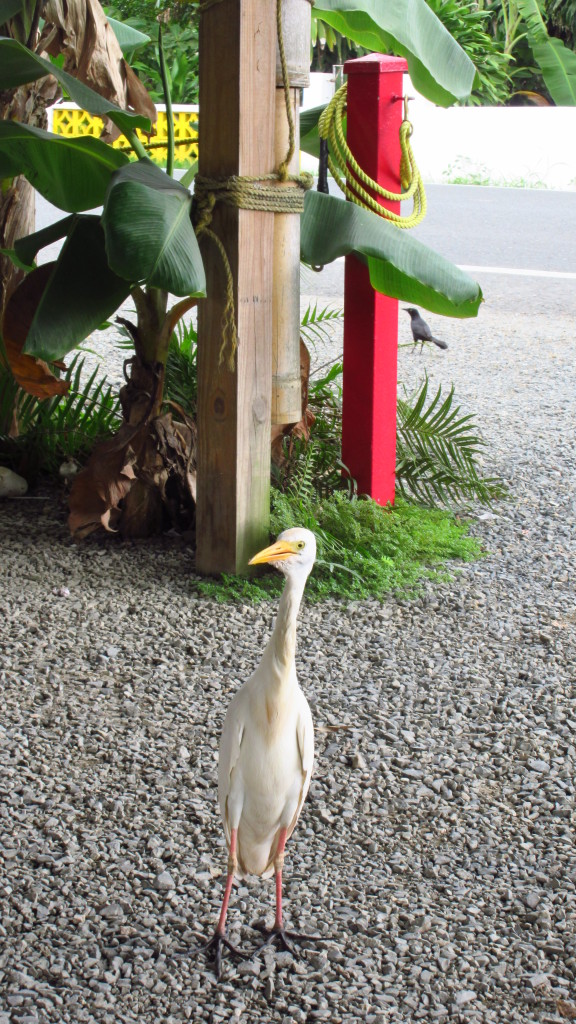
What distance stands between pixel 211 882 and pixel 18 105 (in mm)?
3636

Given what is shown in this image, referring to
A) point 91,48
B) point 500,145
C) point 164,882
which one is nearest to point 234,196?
point 91,48

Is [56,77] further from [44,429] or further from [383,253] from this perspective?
[44,429]

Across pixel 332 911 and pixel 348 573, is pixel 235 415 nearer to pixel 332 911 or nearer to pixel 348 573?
pixel 348 573

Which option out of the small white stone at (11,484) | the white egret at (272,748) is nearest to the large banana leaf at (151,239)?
the white egret at (272,748)

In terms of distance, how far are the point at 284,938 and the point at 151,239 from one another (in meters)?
1.98

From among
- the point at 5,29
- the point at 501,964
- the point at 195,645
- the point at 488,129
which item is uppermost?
the point at 488,129

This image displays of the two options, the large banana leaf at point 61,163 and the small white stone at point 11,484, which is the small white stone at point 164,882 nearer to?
the large banana leaf at point 61,163

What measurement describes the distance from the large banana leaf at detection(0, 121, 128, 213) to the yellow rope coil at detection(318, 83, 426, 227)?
3.00 feet

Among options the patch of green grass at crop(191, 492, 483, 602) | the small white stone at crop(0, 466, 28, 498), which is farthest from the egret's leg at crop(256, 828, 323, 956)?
the small white stone at crop(0, 466, 28, 498)

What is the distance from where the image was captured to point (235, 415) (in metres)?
3.71

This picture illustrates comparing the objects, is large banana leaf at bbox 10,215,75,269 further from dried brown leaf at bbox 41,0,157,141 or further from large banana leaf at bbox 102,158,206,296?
dried brown leaf at bbox 41,0,157,141

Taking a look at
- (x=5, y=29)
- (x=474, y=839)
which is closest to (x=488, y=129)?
(x=5, y=29)

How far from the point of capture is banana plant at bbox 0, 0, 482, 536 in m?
3.18

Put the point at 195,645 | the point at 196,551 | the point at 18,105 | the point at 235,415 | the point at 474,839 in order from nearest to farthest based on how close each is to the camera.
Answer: the point at 474,839 → the point at 195,645 → the point at 235,415 → the point at 196,551 → the point at 18,105
